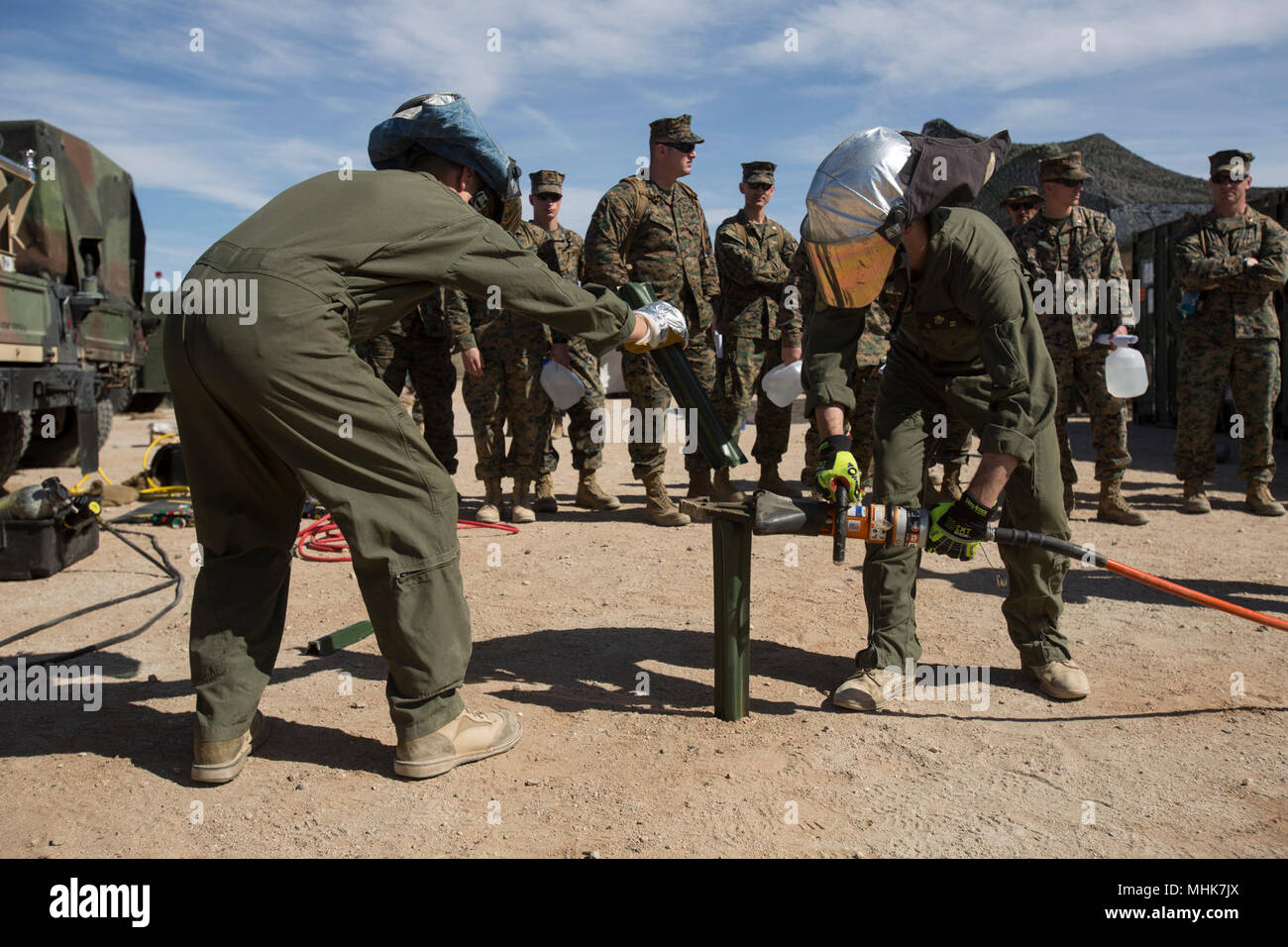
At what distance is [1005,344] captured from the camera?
3350 millimetres

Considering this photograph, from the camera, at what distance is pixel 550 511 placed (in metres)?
7.88

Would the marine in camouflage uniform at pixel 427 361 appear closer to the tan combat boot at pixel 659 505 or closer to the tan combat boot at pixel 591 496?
the tan combat boot at pixel 591 496

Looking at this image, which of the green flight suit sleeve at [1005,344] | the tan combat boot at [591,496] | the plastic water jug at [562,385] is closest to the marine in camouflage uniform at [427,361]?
the plastic water jug at [562,385]

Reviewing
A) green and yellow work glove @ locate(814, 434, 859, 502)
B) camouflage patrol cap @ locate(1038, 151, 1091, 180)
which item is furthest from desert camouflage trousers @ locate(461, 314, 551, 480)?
green and yellow work glove @ locate(814, 434, 859, 502)

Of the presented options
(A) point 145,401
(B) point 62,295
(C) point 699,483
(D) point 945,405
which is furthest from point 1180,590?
(A) point 145,401

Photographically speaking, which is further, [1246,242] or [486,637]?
[1246,242]

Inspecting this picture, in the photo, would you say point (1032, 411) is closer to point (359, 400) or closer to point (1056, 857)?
point (1056, 857)

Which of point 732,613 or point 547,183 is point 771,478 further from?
point 732,613

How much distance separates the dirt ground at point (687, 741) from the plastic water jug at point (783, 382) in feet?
7.56

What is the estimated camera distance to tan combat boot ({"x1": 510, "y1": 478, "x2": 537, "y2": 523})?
7.32 meters

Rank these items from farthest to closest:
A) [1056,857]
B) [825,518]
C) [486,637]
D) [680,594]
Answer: [680,594] → [486,637] → [825,518] → [1056,857]

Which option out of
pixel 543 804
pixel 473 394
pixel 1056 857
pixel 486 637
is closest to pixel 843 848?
pixel 1056 857

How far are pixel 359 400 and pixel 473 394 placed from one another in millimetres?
4592

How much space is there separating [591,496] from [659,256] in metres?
2.03
